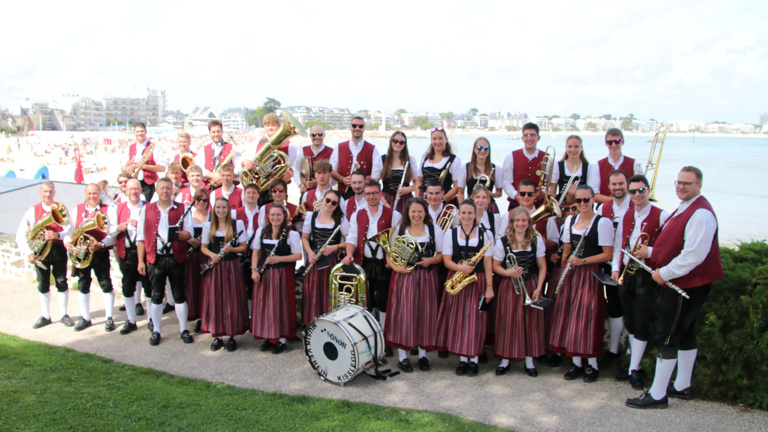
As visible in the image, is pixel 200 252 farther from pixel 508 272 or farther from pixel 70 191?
pixel 70 191

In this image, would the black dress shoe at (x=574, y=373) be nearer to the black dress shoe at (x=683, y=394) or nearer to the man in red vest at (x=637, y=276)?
the man in red vest at (x=637, y=276)

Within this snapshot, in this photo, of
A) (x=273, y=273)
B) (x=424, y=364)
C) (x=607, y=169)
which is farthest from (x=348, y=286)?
(x=607, y=169)

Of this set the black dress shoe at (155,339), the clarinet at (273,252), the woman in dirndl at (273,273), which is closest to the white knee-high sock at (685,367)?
the woman in dirndl at (273,273)

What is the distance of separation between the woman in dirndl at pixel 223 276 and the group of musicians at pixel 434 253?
0.6 inches

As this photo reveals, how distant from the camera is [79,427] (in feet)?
13.4

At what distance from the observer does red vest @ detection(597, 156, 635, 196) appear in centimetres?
641

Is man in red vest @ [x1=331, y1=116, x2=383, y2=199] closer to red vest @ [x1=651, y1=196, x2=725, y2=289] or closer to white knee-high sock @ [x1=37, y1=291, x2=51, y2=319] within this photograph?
red vest @ [x1=651, y1=196, x2=725, y2=289]

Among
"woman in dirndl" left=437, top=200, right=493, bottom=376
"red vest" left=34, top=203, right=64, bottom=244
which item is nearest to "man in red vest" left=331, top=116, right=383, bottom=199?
"woman in dirndl" left=437, top=200, right=493, bottom=376

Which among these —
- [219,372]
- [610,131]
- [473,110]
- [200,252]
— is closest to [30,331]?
[200,252]

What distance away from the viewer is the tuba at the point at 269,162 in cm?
689

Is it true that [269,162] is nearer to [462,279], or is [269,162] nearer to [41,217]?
[41,217]

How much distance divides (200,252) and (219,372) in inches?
63.9

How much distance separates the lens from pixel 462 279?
5254 millimetres

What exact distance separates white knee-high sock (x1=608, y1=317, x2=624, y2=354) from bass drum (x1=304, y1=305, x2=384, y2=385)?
7.77 feet
